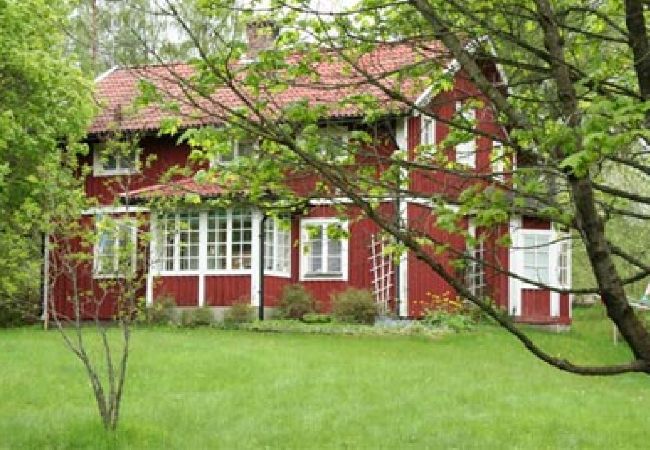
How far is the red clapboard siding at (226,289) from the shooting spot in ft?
74.2

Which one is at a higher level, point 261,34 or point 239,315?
point 261,34

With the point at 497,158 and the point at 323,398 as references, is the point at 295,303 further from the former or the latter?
the point at 497,158

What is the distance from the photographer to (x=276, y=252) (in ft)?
75.9

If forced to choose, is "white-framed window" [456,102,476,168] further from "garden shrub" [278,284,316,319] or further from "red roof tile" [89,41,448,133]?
"garden shrub" [278,284,316,319]

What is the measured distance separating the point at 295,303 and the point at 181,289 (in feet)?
9.39

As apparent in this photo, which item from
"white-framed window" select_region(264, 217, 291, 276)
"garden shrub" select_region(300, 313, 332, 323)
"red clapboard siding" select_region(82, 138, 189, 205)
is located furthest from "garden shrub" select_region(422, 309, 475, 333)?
"red clapboard siding" select_region(82, 138, 189, 205)

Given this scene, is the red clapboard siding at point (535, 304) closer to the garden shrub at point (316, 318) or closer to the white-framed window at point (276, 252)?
the garden shrub at point (316, 318)

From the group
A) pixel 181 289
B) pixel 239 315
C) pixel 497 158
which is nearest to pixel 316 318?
pixel 239 315

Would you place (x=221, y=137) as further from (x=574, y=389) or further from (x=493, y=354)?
(x=493, y=354)

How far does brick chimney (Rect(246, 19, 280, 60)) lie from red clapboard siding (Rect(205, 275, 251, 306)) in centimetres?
1751

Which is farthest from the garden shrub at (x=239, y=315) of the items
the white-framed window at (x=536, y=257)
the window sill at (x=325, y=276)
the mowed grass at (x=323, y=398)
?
the white-framed window at (x=536, y=257)

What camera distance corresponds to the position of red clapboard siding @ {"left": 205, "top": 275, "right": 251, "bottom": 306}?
22.6 meters

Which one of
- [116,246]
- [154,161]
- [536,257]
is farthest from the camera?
[154,161]

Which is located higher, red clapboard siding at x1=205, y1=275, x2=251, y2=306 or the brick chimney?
the brick chimney
